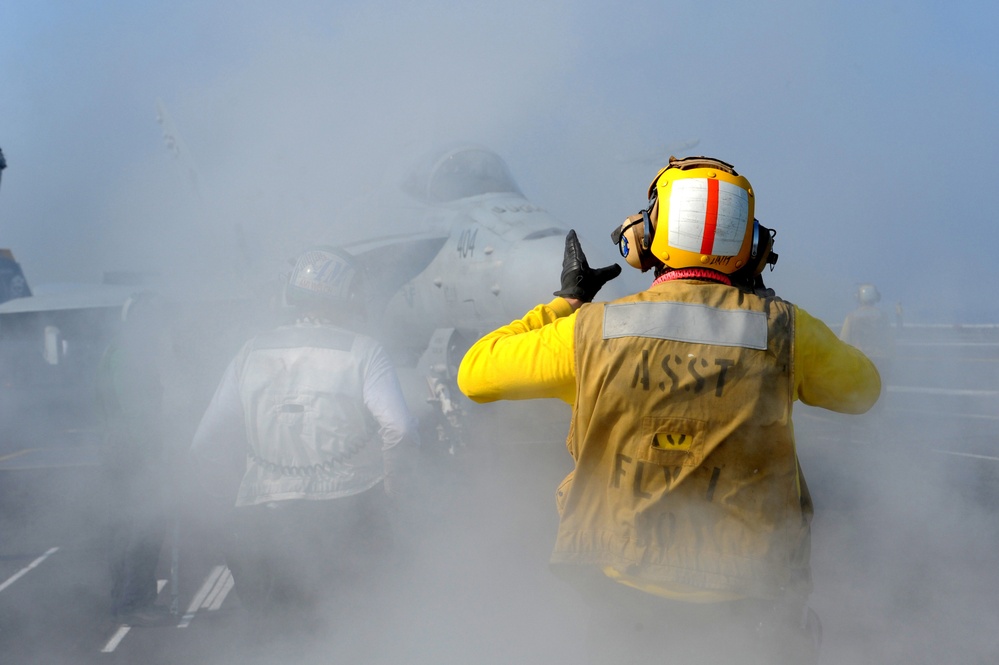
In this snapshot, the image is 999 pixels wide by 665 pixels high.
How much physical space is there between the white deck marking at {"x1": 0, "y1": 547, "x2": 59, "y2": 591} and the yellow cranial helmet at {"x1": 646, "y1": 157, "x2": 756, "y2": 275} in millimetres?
4295

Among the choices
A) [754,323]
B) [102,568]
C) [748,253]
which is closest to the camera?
[754,323]

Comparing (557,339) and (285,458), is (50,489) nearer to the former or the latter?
(285,458)

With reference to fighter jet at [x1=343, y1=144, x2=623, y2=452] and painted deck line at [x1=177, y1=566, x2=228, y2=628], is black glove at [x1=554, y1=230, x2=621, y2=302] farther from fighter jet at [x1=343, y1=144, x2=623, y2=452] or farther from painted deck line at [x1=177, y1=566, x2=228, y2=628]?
fighter jet at [x1=343, y1=144, x2=623, y2=452]

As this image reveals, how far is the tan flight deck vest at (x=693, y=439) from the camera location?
4.91ft

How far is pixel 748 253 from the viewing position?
5.32 feet

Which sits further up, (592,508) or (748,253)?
(748,253)

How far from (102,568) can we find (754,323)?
4.36 metres

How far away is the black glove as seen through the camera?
1.76m

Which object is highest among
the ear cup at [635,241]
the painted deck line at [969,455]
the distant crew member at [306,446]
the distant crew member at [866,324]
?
the ear cup at [635,241]

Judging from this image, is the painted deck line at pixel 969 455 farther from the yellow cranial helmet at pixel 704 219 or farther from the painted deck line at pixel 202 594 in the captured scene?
the yellow cranial helmet at pixel 704 219

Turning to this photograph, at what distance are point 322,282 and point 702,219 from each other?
1.51 m

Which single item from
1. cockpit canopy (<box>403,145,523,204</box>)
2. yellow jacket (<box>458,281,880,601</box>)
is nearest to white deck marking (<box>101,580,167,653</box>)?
yellow jacket (<box>458,281,880,601</box>)

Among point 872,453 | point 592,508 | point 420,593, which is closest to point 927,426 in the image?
point 872,453

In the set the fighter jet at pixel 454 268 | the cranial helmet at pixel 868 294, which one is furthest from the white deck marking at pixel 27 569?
the cranial helmet at pixel 868 294
